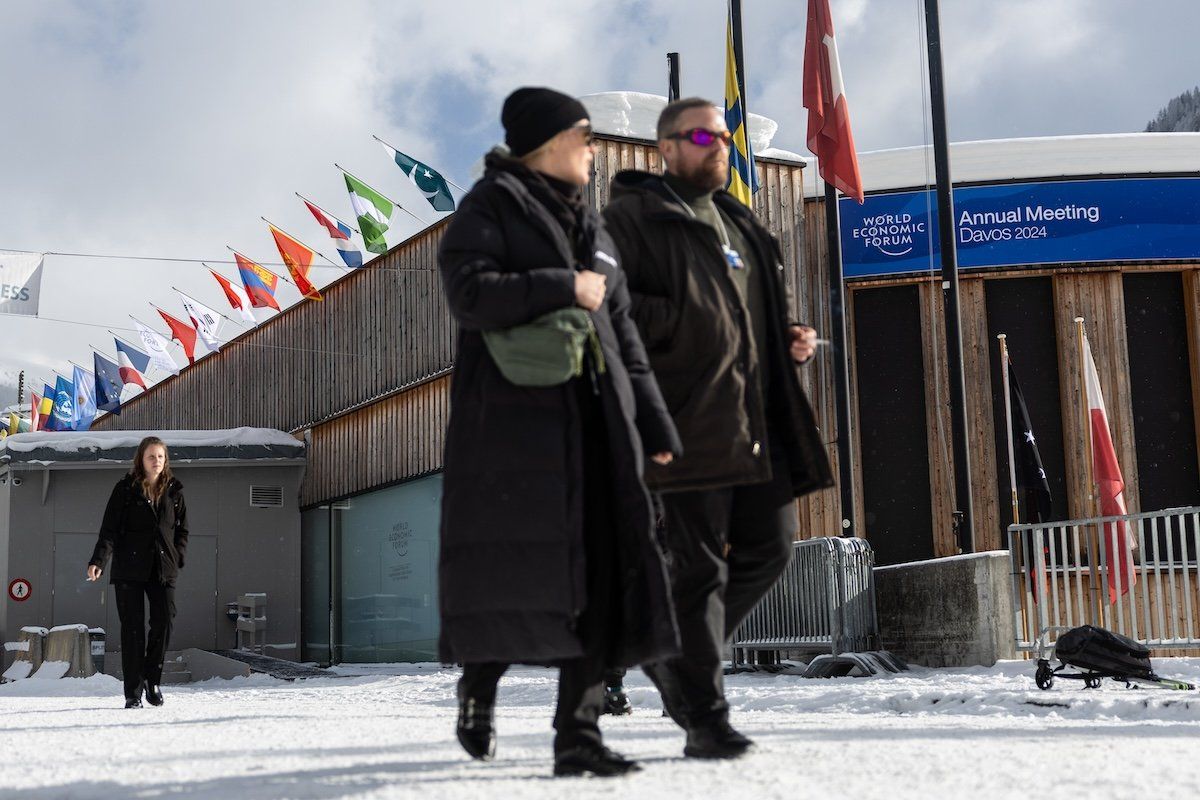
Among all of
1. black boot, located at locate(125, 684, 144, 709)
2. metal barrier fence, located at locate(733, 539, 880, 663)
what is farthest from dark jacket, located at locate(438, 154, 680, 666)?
metal barrier fence, located at locate(733, 539, 880, 663)

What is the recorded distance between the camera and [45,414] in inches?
1481

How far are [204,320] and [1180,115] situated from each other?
8119 cm

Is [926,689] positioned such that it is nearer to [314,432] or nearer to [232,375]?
[314,432]

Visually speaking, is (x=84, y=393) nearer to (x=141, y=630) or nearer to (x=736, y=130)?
(x=736, y=130)

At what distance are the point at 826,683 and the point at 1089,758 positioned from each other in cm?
610

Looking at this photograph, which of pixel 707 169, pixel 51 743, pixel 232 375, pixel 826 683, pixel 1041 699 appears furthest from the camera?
pixel 232 375

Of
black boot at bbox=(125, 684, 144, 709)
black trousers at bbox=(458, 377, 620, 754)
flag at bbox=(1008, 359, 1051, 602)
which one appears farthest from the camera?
flag at bbox=(1008, 359, 1051, 602)

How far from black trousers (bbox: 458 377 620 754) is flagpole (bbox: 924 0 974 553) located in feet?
31.3

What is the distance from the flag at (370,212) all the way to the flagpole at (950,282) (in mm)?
7859

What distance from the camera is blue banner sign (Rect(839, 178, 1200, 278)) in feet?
57.6

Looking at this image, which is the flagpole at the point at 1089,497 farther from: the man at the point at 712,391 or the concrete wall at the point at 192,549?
the concrete wall at the point at 192,549

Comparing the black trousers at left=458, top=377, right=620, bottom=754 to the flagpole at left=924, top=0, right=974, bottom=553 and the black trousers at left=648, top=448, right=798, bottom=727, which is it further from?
the flagpole at left=924, top=0, right=974, bottom=553

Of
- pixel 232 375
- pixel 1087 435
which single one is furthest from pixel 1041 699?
pixel 232 375

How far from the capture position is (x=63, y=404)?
3234 cm
